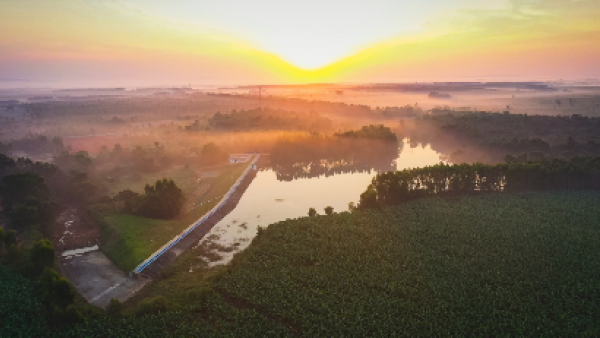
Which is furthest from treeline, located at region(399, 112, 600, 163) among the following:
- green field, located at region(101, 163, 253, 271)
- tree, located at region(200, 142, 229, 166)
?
green field, located at region(101, 163, 253, 271)

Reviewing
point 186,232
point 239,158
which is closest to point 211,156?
point 239,158

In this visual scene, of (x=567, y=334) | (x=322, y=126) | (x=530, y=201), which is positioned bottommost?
(x=567, y=334)

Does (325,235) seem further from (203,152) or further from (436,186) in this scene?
(203,152)

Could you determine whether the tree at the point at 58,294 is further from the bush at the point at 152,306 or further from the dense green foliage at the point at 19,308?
the bush at the point at 152,306

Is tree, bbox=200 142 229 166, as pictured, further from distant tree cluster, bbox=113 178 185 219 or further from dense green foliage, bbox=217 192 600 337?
dense green foliage, bbox=217 192 600 337

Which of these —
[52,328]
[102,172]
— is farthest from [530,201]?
[102,172]

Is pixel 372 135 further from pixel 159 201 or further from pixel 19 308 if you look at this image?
pixel 19 308

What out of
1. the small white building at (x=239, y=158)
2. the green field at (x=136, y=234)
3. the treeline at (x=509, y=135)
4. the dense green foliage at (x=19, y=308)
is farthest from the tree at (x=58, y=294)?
the treeline at (x=509, y=135)
